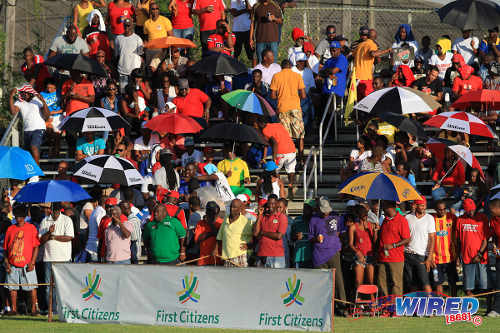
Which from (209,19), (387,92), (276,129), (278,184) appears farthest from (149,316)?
(209,19)

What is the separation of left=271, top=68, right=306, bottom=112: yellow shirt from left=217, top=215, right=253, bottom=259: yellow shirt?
5.08m

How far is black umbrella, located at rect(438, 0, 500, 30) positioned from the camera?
22484mm

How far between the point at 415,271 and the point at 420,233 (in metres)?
0.64

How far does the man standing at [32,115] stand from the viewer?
1941 cm

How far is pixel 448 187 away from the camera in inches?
718

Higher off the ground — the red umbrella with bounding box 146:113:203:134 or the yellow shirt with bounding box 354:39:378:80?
the yellow shirt with bounding box 354:39:378:80

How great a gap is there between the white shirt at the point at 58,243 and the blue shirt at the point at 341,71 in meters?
7.59

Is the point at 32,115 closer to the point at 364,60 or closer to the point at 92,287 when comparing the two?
the point at 92,287

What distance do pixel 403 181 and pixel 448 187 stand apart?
2744mm

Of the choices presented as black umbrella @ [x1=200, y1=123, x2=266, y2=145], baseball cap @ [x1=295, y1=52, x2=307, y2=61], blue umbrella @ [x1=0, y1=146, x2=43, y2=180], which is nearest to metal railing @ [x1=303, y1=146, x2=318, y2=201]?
black umbrella @ [x1=200, y1=123, x2=266, y2=145]

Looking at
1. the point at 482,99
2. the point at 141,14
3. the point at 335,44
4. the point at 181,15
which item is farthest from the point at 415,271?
the point at 141,14

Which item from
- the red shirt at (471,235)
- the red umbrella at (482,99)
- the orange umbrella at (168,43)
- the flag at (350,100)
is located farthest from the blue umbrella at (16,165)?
the red umbrella at (482,99)

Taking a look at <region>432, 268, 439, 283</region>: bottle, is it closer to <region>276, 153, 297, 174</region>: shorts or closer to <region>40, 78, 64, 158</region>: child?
<region>276, 153, 297, 174</region>: shorts

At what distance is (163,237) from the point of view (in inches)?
612
